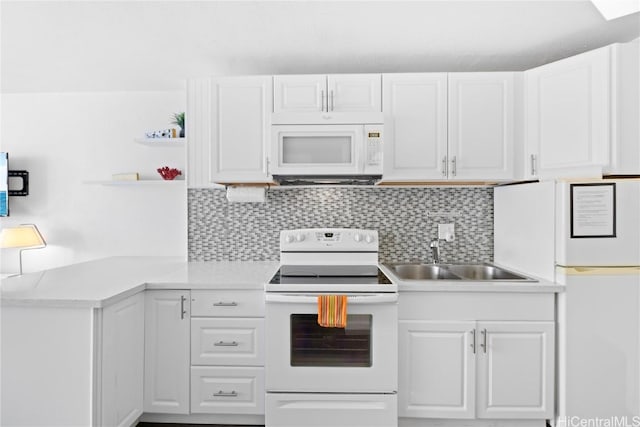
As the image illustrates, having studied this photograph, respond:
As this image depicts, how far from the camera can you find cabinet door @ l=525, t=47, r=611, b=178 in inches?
74.4

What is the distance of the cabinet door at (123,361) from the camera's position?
165cm

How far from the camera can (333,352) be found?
1.94 meters

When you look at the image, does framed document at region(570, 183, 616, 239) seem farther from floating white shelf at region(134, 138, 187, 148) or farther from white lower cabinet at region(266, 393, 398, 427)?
floating white shelf at region(134, 138, 187, 148)

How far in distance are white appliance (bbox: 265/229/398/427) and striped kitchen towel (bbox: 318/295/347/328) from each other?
4 centimetres

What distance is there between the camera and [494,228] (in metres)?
2.64

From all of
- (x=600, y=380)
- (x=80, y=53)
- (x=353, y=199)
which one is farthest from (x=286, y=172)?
(x=600, y=380)

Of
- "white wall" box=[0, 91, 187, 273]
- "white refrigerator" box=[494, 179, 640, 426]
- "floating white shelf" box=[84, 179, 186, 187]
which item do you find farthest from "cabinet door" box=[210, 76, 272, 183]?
"white refrigerator" box=[494, 179, 640, 426]

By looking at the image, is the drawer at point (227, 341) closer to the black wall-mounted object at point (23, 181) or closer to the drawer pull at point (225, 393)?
the drawer pull at point (225, 393)

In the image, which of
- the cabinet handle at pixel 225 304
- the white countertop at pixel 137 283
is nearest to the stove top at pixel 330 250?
the white countertop at pixel 137 283

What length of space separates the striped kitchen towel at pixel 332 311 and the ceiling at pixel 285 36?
147 cm

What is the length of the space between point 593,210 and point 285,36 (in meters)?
1.89

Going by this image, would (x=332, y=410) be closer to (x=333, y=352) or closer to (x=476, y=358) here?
(x=333, y=352)

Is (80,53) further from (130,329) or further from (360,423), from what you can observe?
(360,423)

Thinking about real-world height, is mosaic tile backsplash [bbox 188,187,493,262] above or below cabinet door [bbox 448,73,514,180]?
below
